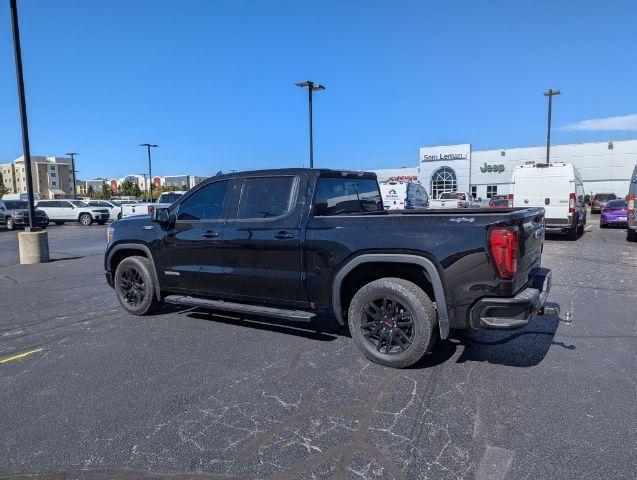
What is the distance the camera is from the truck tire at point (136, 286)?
6172 mm

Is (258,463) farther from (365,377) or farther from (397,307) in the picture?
(397,307)

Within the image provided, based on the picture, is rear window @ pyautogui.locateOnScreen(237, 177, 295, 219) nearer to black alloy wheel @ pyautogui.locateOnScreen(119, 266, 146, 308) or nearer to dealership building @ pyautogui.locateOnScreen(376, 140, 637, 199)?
black alloy wheel @ pyautogui.locateOnScreen(119, 266, 146, 308)

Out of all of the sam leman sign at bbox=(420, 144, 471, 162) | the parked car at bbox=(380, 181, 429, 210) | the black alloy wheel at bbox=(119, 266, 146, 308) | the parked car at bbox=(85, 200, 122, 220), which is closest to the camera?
the black alloy wheel at bbox=(119, 266, 146, 308)

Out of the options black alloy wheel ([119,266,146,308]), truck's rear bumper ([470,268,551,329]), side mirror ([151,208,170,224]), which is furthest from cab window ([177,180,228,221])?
truck's rear bumper ([470,268,551,329])

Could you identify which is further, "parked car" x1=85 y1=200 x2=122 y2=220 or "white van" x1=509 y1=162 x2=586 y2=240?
"parked car" x1=85 y1=200 x2=122 y2=220

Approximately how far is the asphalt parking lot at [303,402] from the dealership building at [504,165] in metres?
43.9

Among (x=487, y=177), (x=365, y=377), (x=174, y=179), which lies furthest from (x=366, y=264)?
(x=174, y=179)

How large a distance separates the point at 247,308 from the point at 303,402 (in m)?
1.67

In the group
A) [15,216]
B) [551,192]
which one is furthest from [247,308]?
[15,216]

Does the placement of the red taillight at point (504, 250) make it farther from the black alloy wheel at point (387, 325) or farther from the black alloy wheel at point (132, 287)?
the black alloy wheel at point (132, 287)

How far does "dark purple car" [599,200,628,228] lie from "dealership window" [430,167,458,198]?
38.8 metres

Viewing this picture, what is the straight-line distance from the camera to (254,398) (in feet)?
12.3

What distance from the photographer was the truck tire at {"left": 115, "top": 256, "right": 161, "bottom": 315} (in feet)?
20.2

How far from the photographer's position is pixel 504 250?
3.74 meters
